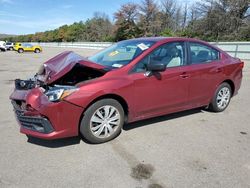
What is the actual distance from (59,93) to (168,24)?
188 ft

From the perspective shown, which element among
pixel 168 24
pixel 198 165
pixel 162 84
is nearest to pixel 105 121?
pixel 162 84

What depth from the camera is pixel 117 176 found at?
3027mm

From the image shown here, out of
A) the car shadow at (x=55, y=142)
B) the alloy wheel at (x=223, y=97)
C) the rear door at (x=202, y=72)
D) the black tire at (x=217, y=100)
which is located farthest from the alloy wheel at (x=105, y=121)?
the alloy wheel at (x=223, y=97)

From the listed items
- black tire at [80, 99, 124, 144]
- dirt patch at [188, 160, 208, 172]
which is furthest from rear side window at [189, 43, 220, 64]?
dirt patch at [188, 160, 208, 172]

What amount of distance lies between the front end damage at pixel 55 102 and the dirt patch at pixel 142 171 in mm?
1042

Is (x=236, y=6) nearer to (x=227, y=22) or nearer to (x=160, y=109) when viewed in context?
(x=227, y=22)

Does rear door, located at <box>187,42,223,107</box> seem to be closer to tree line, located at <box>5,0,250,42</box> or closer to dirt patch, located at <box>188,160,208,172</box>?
dirt patch, located at <box>188,160,208,172</box>

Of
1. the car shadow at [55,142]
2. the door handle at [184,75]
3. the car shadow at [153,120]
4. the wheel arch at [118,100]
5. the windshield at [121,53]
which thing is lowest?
the car shadow at [55,142]

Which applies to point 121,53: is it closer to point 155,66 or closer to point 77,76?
point 155,66

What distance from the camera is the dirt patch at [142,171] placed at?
302 centimetres

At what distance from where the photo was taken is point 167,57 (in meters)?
4.50

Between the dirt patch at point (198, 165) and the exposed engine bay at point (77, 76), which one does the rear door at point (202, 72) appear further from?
the exposed engine bay at point (77, 76)

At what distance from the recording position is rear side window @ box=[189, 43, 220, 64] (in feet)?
15.8

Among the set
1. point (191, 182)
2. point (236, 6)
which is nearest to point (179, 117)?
point (191, 182)
